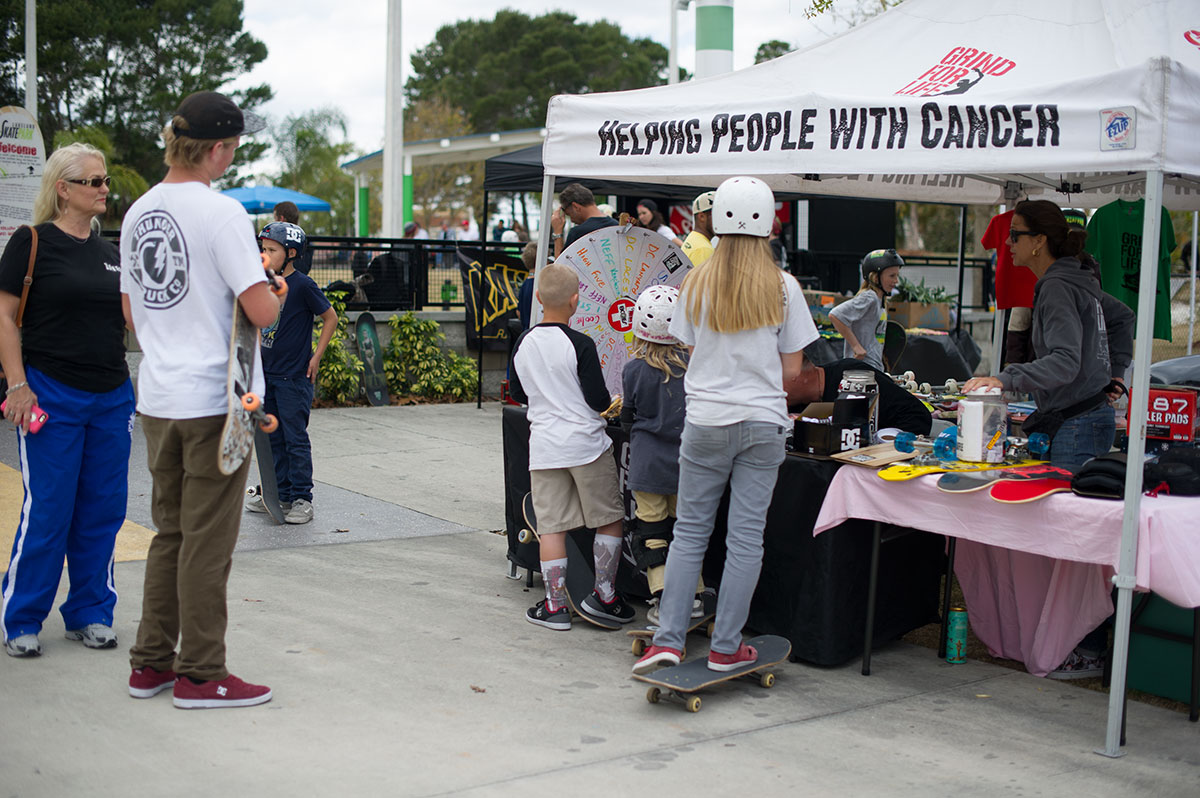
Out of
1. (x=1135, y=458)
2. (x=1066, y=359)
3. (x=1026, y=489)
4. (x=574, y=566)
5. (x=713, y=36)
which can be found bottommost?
(x=574, y=566)

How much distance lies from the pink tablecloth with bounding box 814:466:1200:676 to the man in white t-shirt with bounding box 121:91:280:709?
2.34 meters

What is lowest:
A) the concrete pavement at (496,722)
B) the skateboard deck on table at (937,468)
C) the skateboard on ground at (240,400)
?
the concrete pavement at (496,722)

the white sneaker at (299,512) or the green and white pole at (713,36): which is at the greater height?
the green and white pole at (713,36)

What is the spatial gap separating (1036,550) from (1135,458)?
0.52 m

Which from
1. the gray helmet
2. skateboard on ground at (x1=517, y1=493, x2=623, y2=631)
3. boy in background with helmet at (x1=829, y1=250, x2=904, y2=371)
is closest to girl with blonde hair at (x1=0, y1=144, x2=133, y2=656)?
skateboard on ground at (x1=517, y1=493, x2=623, y2=631)

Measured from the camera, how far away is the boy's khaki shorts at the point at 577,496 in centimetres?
489

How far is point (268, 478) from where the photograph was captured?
6855 millimetres

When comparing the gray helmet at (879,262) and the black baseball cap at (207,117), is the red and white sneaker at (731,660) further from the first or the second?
the gray helmet at (879,262)

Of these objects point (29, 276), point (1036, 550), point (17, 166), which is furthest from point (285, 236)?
point (17, 166)

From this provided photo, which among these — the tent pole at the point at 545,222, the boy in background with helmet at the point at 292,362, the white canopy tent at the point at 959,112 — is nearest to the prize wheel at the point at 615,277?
the tent pole at the point at 545,222

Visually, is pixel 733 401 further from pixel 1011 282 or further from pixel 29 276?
pixel 1011 282

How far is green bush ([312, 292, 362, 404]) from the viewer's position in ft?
38.3

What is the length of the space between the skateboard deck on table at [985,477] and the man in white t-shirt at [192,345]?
8.43ft

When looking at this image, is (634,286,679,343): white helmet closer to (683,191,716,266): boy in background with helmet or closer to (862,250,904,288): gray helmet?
(683,191,716,266): boy in background with helmet
